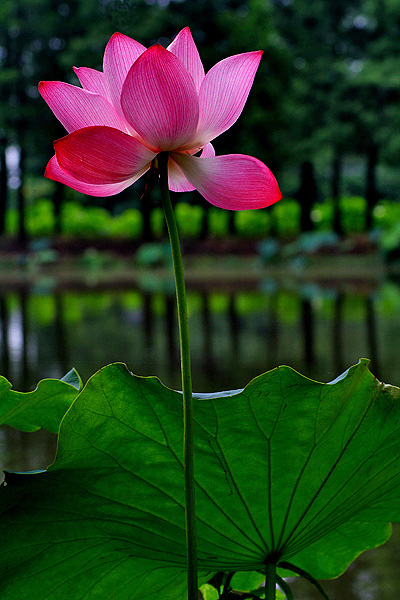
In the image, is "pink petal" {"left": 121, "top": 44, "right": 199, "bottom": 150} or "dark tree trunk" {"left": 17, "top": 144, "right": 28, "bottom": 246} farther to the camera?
"dark tree trunk" {"left": 17, "top": 144, "right": 28, "bottom": 246}

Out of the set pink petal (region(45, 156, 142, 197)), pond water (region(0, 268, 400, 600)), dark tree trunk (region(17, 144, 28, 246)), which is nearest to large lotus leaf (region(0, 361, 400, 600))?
pink petal (region(45, 156, 142, 197))

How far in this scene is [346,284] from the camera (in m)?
8.90

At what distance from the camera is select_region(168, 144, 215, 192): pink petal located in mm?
459

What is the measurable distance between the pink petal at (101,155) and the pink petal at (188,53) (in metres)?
0.07

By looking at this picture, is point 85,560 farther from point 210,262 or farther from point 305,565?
point 210,262

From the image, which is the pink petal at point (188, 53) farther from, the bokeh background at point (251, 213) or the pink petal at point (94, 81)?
the bokeh background at point (251, 213)

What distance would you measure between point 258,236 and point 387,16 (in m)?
4.59

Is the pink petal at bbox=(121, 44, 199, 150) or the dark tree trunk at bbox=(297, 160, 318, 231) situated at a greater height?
the dark tree trunk at bbox=(297, 160, 318, 231)

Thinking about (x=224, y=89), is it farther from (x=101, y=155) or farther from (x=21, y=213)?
(x=21, y=213)

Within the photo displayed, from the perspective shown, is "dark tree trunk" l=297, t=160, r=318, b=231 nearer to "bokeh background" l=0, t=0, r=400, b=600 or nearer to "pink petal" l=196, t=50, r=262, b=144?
"bokeh background" l=0, t=0, r=400, b=600

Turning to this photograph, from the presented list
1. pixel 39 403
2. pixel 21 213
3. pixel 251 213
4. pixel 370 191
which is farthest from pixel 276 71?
pixel 39 403

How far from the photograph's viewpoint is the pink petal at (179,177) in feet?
1.50

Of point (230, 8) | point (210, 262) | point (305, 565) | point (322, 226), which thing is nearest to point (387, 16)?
point (230, 8)

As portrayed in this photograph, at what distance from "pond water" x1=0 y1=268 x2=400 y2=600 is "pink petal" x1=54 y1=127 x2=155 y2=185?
1.03 m
